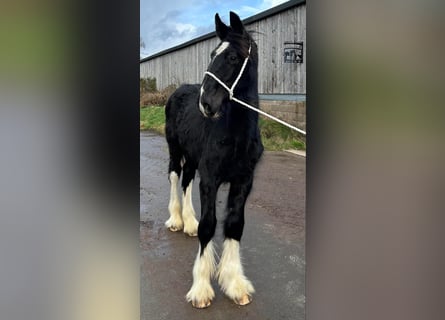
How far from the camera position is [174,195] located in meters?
1.03

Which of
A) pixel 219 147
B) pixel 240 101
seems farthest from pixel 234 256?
pixel 240 101

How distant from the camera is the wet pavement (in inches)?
38.3

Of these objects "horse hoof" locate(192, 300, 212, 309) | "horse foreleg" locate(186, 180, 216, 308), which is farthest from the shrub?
"horse hoof" locate(192, 300, 212, 309)

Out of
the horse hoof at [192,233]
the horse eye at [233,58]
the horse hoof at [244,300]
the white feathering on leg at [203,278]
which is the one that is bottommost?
the horse hoof at [244,300]

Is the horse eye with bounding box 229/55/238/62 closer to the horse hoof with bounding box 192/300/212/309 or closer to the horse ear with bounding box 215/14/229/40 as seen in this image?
the horse ear with bounding box 215/14/229/40

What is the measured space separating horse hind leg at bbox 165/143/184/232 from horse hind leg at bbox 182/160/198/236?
13 mm

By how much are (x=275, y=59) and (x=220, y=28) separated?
0.53ft

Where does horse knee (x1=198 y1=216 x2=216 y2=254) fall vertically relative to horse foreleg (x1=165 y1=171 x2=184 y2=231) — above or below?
below

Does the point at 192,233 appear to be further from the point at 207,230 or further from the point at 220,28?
the point at 220,28

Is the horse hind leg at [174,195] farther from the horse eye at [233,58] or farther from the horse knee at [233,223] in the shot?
the horse eye at [233,58]

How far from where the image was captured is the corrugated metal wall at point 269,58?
101cm

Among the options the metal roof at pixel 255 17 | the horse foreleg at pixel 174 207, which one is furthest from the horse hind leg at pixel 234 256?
the metal roof at pixel 255 17
